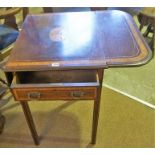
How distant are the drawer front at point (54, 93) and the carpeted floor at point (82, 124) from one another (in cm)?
52

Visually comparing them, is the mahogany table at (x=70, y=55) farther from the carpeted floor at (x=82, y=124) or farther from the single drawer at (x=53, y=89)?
the carpeted floor at (x=82, y=124)

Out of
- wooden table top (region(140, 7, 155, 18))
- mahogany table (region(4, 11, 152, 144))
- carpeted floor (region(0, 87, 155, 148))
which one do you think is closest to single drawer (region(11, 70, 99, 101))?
mahogany table (region(4, 11, 152, 144))

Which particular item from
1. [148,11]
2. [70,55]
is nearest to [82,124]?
[70,55]

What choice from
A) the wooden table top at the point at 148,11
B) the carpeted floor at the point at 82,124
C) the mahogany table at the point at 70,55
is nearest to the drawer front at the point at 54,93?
the mahogany table at the point at 70,55

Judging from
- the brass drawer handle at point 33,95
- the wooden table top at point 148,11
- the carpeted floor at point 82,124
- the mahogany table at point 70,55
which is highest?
the mahogany table at point 70,55

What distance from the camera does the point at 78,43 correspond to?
938mm

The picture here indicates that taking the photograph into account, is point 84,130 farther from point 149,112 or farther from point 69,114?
point 149,112

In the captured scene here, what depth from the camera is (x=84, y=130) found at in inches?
53.1

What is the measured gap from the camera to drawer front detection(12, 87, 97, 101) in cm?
85

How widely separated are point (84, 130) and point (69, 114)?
185 mm

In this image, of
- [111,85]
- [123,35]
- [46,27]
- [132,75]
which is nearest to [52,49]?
[46,27]

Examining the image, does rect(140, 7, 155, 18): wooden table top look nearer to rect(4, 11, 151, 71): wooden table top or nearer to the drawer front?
rect(4, 11, 151, 71): wooden table top

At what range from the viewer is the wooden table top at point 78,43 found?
820mm

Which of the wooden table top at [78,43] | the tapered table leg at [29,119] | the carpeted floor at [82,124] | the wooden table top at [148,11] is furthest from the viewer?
the wooden table top at [148,11]
